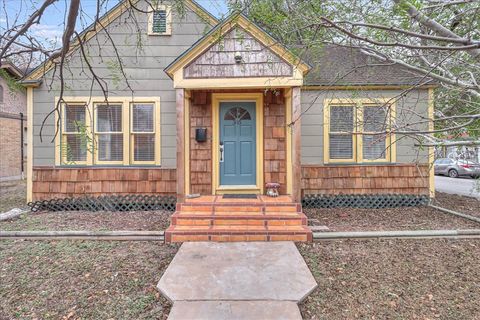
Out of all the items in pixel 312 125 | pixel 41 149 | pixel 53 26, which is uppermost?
pixel 53 26

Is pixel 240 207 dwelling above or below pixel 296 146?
below

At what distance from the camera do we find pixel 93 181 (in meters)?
6.70

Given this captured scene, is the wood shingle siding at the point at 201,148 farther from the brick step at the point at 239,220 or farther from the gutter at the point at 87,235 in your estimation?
the gutter at the point at 87,235

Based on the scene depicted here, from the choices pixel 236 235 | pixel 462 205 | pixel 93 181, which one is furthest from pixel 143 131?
pixel 462 205

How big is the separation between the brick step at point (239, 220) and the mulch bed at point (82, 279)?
0.58m

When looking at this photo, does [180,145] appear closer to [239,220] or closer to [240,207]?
[240,207]

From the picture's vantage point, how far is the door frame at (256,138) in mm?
6289

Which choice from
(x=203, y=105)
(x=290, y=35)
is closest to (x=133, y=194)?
(x=203, y=105)

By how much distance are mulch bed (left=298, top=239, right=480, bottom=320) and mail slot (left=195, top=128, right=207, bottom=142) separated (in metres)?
3.12

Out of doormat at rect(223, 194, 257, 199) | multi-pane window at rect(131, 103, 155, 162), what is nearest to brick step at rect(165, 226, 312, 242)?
doormat at rect(223, 194, 257, 199)

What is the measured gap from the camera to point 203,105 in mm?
6340

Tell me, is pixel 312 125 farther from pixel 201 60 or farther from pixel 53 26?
pixel 53 26

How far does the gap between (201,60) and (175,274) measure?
3700 millimetres

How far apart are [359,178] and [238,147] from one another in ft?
9.96
